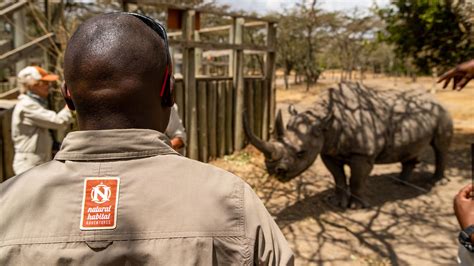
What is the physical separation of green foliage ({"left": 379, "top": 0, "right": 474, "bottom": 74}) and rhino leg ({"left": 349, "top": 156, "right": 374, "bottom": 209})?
9.42ft

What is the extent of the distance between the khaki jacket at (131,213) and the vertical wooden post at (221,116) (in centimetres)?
666

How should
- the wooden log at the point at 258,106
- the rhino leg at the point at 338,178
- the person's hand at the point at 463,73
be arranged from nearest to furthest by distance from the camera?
the person's hand at the point at 463,73 → the rhino leg at the point at 338,178 → the wooden log at the point at 258,106

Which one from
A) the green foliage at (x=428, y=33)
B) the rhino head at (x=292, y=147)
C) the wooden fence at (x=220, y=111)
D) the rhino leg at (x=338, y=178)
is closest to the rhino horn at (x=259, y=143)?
the rhino head at (x=292, y=147)

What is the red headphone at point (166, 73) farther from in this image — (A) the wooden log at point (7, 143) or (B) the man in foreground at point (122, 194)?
(A) the wooden log at point (7, 143)

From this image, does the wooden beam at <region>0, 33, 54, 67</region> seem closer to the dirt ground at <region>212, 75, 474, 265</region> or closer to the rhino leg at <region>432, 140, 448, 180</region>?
the dirt ground at <region>212, 75, 474, 265</region>

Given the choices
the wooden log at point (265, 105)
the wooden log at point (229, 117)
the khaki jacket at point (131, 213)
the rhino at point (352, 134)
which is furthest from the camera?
the wooden log at point (265, 105)

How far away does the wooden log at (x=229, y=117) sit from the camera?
7996 millimetres

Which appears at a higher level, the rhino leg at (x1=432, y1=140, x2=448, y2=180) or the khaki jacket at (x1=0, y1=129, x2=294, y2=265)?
the khaki jacket at (x1=0, y1=129, x2=294, y2=265)

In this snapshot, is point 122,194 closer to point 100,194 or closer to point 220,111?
point 100,194

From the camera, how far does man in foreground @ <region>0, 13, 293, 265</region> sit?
105cm

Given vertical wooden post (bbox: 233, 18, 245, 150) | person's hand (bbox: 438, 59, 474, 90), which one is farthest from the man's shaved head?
vertical wooden post (bbox: 233, 18, 245, 150)

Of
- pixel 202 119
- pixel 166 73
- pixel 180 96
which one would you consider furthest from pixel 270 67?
pixel 166 73

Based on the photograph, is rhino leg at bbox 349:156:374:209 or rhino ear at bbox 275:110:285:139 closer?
rhino ear at bbox 275:110:285:139

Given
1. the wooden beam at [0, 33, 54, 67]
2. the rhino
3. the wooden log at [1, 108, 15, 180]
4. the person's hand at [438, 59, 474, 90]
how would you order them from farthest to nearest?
the rhino, the wooden beam at [0, 33, 54, 67], the wooden log at [1, 108, 15, 180], the person's hand at [438, 59, 474, 90]
